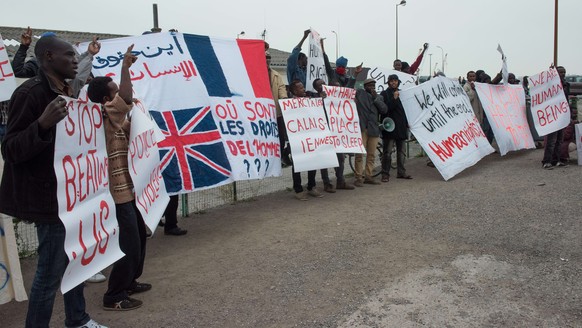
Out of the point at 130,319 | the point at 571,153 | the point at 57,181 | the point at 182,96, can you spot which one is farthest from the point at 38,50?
the point at 571,153

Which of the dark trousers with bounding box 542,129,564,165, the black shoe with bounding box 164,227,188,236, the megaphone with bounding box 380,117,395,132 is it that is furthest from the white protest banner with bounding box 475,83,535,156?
the black shoe with bounding box 164,227,188,236

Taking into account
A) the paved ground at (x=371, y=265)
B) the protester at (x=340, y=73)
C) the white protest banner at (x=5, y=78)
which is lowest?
the paved ground at (x=371, y=265)

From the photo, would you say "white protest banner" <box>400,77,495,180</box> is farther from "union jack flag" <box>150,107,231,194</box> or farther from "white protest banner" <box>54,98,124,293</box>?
"white protest banner" <box>54,98,124,293</box>

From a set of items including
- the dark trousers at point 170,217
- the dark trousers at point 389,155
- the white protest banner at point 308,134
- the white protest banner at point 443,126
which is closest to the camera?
the dark trousers at point 170,217

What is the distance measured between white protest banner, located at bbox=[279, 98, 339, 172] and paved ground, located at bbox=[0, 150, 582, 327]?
0.64 metres

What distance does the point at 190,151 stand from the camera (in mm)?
5641

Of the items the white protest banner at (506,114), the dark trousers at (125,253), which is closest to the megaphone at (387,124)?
the white protest banner at (506,114)

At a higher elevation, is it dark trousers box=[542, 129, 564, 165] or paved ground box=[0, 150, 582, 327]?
dark trousers box=[542, 129, 564, 165]

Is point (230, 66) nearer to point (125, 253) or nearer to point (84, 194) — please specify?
point (125, 253)

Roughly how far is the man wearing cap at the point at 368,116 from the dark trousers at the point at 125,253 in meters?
5.44

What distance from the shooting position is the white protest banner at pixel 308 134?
7047mm

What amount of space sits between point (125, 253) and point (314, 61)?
5486mm

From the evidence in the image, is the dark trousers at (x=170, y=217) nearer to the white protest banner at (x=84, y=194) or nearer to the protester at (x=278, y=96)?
the protester at (x=278, y=96)

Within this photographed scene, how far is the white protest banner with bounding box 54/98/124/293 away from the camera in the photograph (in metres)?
2.79
